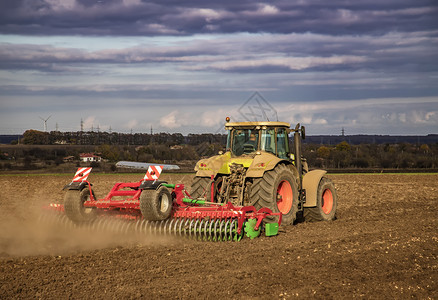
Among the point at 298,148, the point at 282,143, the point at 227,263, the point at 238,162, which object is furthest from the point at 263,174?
the point at 227,263

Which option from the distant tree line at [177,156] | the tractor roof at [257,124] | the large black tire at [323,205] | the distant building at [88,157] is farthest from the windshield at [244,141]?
the distant building at [88,157]

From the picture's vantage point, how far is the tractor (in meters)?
10.9

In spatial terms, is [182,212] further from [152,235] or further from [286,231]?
[286,231]

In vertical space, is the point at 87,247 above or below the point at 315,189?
below

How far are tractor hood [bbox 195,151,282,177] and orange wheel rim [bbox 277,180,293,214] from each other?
23.3 inches

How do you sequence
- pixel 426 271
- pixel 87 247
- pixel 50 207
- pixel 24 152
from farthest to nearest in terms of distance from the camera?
pixel 24 152
pixel 50 207
pixel 87 247
pixel 426 271

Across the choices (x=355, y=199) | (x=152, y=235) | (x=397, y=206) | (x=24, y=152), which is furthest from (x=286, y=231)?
(x=24, y=152)

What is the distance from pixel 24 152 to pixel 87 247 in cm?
3753

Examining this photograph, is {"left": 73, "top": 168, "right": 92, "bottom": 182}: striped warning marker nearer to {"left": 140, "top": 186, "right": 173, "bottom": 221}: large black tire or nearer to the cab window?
{"left": 140, "top": 186, "right": 173, "bottom": 221}: large black tire

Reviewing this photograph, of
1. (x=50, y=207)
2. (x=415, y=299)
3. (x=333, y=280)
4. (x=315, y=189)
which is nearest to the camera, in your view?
(x=415, y=299)

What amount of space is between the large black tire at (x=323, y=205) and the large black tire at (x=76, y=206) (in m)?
5.19

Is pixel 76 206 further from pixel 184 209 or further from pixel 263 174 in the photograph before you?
pixel 263 174

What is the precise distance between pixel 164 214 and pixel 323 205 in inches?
189

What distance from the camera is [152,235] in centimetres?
1022
